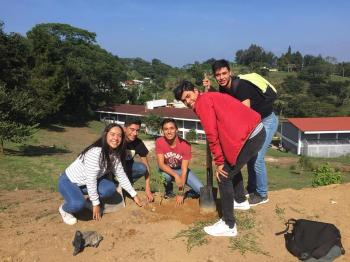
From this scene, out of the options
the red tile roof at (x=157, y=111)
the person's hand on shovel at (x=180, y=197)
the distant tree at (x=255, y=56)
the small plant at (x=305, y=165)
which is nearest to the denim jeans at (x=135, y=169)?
the person's hand on shovel at (x=180, y=197)

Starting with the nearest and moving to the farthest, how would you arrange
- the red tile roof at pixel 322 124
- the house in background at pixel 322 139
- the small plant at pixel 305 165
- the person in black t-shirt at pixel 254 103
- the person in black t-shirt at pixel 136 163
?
the person in black t-shirt at pixel 254 103, the person in black t-shirt at pixel 136 163, the small plant at pixel 305 165, the house in background at pixel 322 139, the red tile roof at pixel 322 124

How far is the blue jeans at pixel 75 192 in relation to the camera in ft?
15.4

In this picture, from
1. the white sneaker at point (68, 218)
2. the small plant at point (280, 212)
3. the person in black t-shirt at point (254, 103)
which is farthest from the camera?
the small plant at point (280, 212)

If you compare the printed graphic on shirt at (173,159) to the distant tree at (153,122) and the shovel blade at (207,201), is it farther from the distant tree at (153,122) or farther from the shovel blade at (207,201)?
the distant tree at (153,122)

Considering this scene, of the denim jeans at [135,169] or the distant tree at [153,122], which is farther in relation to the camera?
the distant tree at [153,122]

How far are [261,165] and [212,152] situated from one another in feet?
4.11

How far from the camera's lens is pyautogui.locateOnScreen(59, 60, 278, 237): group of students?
13.1 feet

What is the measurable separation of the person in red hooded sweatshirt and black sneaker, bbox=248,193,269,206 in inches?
42.3

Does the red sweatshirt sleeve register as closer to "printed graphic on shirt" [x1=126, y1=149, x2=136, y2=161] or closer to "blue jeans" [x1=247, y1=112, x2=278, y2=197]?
"blue jeans" [x1=247, y1=112, x2=278, y2=197]

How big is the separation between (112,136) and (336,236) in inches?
102

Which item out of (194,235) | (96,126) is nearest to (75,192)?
(194,235)

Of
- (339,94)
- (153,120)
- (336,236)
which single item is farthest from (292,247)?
(339,94)

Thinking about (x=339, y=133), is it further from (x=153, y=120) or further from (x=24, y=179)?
(x=24, y=179)

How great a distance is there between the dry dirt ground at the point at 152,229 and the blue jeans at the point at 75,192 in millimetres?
215
